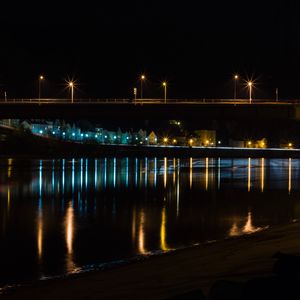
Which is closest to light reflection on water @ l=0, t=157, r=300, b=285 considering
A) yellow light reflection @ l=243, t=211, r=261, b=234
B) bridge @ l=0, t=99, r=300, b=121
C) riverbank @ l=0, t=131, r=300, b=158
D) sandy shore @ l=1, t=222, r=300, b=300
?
yellow light reflection @ l=243, t=211, r=261, b=234

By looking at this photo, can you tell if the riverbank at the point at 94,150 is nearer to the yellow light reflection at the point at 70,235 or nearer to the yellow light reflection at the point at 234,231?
the yellow light reflection at the point at 70,235

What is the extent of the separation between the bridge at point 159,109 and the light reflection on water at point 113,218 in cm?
3523

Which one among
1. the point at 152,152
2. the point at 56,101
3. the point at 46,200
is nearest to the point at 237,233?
the point at 46,200

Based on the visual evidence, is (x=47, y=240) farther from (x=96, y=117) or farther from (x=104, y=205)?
(x=96, y=117)

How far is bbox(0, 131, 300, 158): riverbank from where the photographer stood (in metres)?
126

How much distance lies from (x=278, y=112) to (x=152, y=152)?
7061 cm

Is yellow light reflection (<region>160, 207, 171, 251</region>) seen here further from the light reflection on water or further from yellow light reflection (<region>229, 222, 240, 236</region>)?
yellow light reflection (<region>229, 222, 240, 236</region>)

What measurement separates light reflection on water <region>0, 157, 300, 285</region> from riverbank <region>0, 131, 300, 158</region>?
3007 inches

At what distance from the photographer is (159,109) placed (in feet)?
296

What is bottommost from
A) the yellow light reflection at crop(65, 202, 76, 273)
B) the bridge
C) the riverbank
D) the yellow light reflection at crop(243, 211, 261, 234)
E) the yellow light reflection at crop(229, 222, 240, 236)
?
the yellow light reflection at crop(65, 202, 76, 273)

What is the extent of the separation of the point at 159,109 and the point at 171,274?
252 ft

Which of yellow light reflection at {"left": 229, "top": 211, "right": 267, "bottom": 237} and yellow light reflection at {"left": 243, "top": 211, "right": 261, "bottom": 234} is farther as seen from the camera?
yellow light reflection at {"left": 243, "top": 211, "right": 261, "bottom": 234}

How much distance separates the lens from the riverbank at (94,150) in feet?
415

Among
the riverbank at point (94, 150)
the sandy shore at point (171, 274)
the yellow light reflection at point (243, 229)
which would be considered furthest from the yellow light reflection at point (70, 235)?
the riverbank at point (94, 150)
